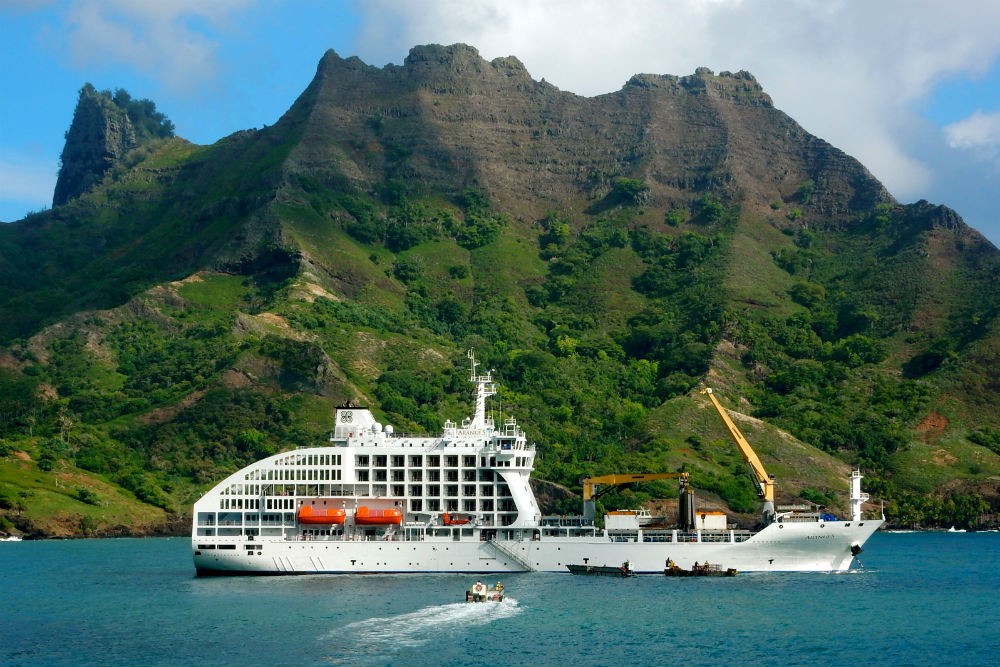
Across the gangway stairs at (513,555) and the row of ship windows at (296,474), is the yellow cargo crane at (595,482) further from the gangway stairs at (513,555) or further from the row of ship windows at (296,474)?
the row of ship windows at (296,474)

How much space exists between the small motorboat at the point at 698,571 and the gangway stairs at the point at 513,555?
332 inches

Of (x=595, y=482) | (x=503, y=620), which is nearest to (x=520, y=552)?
(x=595, y=482)

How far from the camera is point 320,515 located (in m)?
88.2

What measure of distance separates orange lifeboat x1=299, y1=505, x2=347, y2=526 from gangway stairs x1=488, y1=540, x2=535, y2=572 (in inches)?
372

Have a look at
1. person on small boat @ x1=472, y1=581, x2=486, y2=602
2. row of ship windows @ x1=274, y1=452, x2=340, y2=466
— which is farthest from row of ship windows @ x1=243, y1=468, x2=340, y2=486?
person on small boat @ x1=472, y1=581, x2=486, y2=602

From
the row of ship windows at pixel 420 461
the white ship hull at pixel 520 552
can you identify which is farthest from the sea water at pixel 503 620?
the row of ship windows at pixel 420 461

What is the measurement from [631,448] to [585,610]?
95072 millimetres

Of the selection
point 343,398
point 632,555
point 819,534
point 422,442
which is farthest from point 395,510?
point 343,398

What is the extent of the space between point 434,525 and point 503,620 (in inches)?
841

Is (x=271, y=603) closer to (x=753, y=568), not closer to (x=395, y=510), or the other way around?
(x=395, y=510)

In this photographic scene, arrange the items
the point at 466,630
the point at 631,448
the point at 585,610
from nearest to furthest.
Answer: the point at 466,630, the point at 585,610, the point at 631,448

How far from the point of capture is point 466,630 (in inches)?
2584

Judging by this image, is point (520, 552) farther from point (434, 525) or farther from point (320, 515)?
point (320, 515)

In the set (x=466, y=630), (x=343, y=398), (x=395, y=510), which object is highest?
(x=343, y=398)
